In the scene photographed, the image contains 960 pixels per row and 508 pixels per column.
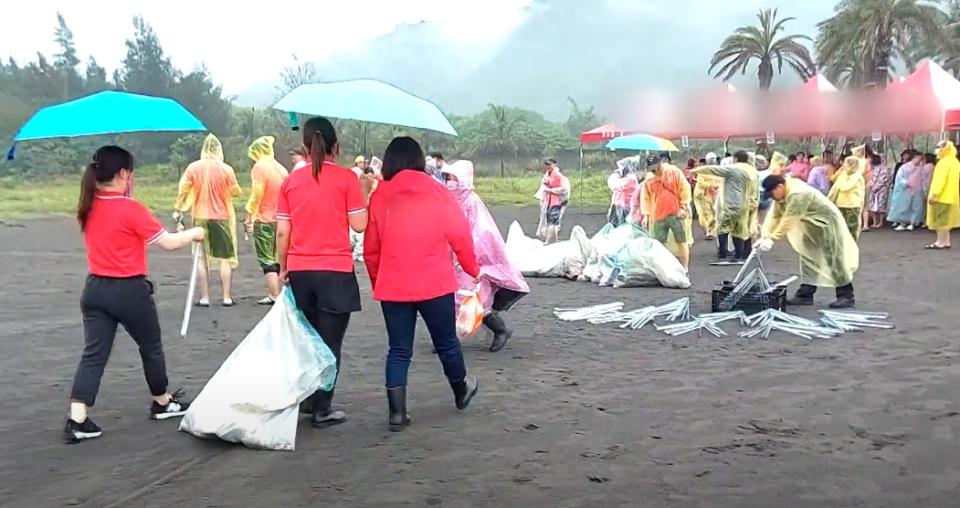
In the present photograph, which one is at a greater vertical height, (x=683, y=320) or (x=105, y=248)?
(x=105, y=248)

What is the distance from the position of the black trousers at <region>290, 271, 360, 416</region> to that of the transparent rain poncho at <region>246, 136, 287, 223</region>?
3.46 meters

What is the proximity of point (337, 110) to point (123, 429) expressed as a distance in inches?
82.2

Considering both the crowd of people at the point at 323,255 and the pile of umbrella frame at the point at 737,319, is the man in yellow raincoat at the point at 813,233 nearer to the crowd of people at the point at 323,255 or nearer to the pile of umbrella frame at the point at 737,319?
the pile of umbrella frame at the point at 737,319

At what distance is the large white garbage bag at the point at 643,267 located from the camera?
10.1m

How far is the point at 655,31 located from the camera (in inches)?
402

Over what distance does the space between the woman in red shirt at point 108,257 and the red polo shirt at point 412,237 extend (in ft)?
3.12

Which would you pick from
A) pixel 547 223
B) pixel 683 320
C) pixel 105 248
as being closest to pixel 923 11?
pixel 547 223

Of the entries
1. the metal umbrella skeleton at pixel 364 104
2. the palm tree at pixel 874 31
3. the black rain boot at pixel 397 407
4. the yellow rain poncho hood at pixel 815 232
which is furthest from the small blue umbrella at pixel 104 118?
the palm tree at pixel 874 31

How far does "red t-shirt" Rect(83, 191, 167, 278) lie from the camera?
4.46 m

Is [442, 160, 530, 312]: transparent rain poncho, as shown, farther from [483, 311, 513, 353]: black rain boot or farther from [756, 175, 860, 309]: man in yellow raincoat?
[756, 175, 860, 309]: man in yellow raincoat

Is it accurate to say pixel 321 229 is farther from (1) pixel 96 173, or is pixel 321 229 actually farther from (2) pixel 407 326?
(1) pixel 96 173

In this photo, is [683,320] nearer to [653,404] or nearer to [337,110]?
[653,404]

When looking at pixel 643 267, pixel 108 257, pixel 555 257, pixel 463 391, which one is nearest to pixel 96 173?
pixel 108 257

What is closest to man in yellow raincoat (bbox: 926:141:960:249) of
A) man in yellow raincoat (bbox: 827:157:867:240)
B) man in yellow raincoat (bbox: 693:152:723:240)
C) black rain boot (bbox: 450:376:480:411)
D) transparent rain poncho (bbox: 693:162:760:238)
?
man in yellow raincoat (bbox: 827:157:867:240)
